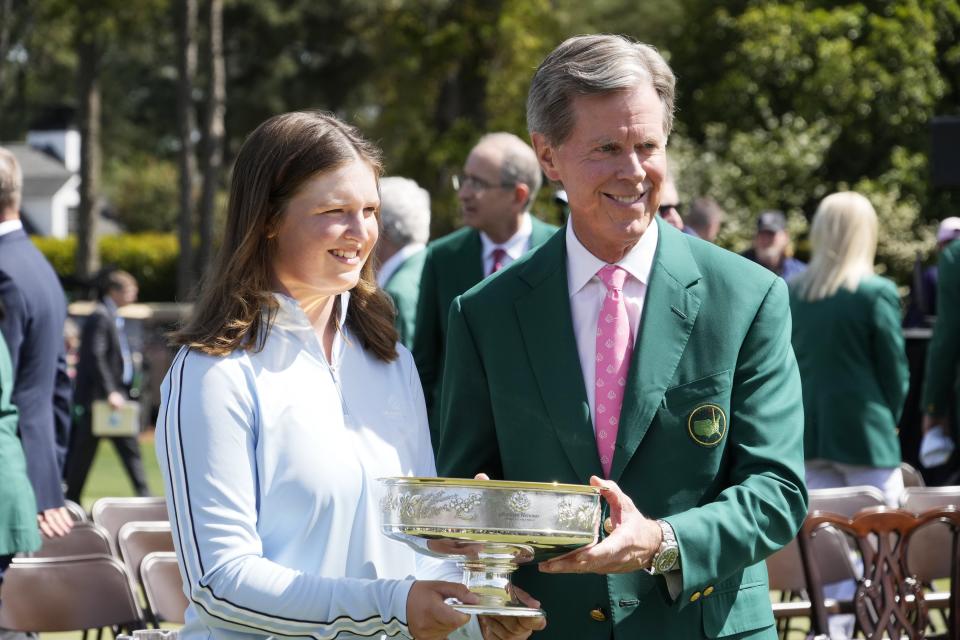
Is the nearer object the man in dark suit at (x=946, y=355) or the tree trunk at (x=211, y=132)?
the man in dark suit at (x=946, y=355)

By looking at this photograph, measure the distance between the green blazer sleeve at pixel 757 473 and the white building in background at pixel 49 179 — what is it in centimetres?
6734

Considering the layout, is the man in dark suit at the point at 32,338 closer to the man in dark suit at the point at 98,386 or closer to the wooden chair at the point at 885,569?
the wooden chair at the point at 885,569

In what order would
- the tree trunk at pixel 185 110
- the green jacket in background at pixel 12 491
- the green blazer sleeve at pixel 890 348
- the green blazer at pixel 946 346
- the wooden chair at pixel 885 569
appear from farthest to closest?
the tree trunk at pixel 185 110, the green blazer at pixel 946 346, the green blazer sleeve at pixel 890 348, the green jacket in background at pixel 12 491, the wooden chair at pixel 885 569

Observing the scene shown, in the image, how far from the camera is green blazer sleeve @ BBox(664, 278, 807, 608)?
258cm

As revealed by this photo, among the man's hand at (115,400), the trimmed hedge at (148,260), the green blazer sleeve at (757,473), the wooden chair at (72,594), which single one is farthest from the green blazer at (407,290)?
the trimmed hedge at (148,260)

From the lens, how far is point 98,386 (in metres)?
12.7

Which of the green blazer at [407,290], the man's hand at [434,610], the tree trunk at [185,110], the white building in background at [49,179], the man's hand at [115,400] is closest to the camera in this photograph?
the man's hand at [434,610]

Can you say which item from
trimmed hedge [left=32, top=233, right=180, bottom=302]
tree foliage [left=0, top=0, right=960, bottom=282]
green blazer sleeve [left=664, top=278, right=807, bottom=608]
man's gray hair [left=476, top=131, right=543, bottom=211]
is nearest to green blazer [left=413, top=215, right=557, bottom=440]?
man's gray hair [left=476, top=131, right=543, bottom=211]

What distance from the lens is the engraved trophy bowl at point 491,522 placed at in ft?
7.54

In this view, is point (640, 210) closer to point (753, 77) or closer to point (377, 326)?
point (377, 326)

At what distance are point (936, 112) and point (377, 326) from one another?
29037mm

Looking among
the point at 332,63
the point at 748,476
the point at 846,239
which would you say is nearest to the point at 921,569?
the point at 846,239

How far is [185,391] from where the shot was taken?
2.63m

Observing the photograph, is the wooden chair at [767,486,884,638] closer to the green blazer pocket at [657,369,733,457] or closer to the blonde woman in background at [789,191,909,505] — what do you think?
the blonde woman in background at [789,191,909,505]
